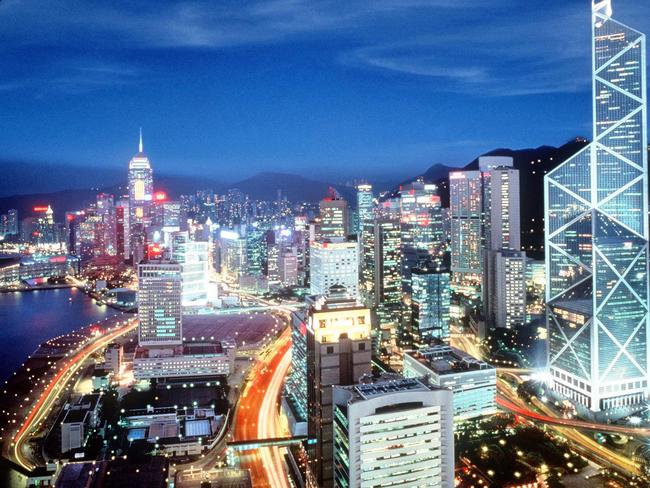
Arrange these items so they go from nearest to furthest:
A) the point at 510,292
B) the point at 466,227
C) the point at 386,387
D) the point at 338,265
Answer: the point at 386,387 < the point at 510,292 < the point at 338,265 < the point at 466,227

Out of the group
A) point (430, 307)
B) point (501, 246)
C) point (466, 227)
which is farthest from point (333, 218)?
point (430, 307)

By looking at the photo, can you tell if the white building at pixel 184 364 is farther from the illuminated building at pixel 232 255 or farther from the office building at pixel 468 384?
the illuminated building at pixel 232 255

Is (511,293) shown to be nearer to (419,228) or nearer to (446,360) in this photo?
(419,228)

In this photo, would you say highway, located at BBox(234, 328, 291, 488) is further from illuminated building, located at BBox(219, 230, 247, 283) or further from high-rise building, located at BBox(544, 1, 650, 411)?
illuminated building, located at BBox(219, 230, 247, 283)

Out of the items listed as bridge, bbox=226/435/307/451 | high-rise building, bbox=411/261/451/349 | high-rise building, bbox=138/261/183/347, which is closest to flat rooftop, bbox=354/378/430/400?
bridge, bbox=226/435/307/451

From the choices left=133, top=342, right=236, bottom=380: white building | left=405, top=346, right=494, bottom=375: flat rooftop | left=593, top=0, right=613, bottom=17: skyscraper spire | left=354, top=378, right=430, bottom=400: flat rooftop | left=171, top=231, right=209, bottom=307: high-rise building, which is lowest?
left=133, top=342, right=236, bottom=380: white building

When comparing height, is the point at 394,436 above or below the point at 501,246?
below
